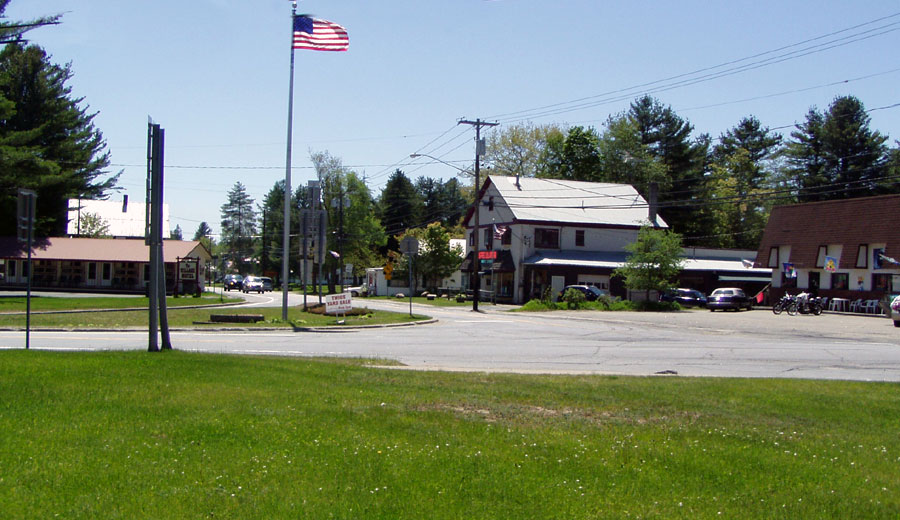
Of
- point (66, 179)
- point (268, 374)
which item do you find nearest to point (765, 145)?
point (66, 179)

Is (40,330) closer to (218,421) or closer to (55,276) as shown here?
(218,421)

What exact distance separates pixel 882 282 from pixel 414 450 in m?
48.5

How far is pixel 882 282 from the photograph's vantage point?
47.3 meters

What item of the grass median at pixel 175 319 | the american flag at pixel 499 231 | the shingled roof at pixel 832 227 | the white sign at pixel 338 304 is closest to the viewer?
the grass median at pixel 175 319

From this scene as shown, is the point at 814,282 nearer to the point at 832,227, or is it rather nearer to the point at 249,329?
the point at 832,227

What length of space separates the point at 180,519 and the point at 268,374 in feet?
20.7

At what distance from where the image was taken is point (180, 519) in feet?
16.3

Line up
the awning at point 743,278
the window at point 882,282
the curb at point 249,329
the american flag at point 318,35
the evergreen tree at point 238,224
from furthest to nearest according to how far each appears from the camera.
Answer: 1. the evergreen tree at point 238,224
2. the awning at point 743,278
3. the window at point 882,282
4. the american flag at point 318,35
5. the curb at point 249,329

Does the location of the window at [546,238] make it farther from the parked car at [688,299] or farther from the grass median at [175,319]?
the grass median at [175,319]

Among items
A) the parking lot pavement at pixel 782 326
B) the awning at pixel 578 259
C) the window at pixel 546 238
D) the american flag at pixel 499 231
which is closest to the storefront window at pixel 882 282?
the parking lot pavement at pixel 782 326

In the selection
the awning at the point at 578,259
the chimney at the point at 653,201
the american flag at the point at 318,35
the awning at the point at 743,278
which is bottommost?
the awning at the point at 743,278

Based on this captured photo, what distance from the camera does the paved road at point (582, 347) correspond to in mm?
16297

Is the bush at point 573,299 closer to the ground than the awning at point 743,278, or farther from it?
closer to the ground

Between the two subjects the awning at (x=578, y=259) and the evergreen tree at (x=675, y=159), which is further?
the evergreen tree at (x=675, y=159)
